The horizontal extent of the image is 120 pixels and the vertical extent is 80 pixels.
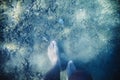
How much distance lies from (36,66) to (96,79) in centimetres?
72

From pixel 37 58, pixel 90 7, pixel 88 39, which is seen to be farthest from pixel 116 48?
pixel 37 58

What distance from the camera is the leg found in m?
2.44

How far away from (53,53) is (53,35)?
21 cm

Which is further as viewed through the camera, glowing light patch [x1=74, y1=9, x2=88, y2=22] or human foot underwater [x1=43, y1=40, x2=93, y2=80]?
glowing light patch [x1=74, y1=9, x2=88, y2=22]

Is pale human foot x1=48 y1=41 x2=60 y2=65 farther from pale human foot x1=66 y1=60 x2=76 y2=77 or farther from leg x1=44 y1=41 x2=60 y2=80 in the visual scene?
pale human foot x1=66 y1=60 x2=76 y2=77

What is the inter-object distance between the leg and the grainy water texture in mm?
65

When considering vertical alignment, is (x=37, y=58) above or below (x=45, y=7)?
below

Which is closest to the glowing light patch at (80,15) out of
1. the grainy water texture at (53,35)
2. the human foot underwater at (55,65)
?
the grainy water texture at (53,35)

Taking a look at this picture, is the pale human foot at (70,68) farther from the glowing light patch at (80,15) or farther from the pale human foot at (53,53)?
the glowing light patch at (80,15)

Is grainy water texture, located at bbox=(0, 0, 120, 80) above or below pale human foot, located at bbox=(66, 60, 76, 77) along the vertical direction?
above

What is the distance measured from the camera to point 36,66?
102 inches

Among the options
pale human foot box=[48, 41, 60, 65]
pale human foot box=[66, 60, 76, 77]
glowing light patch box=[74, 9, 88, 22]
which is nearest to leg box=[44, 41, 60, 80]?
pale human foot box=[48, 41, 60, 65]

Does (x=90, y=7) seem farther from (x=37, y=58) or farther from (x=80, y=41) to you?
(x=37, y=58)

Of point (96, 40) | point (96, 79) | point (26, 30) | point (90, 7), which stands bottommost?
point (96, 79)
